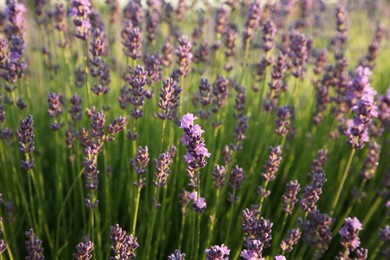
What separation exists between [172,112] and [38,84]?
2.93 metres

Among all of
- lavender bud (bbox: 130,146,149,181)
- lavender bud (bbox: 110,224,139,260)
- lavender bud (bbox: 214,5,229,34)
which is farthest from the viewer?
lavender bud (bbox: 214,5,229,34)

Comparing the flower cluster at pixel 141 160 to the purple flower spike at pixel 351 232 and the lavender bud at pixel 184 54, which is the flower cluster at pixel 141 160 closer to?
the lavender bud at pixel 184 54

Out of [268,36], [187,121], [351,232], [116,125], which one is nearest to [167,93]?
[116,125]

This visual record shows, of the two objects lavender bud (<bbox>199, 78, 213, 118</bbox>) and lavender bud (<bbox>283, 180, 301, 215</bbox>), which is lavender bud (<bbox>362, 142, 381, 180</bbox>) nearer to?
lavender bud (<bbox>283, 180, 301, 215</bbox>)

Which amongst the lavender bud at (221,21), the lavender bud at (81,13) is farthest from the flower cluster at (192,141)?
the lavender bud at (221,21)

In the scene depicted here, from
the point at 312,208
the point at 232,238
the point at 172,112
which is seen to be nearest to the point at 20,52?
the point at 172,112

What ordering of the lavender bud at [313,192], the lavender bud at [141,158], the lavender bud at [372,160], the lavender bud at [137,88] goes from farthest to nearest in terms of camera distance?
the lavender bud at [372,160], the lavender bud at [137,88], the lavender bud at [313,192], the lavender bud at [141,158]

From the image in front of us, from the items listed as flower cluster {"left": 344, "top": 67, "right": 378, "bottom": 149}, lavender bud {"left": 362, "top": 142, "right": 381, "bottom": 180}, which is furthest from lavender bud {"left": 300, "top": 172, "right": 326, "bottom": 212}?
Answer: lavender bud {"left": 362, "top": 142, "right": 381, "bottom": 180}

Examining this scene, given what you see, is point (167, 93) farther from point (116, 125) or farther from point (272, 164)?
point (272, 164)

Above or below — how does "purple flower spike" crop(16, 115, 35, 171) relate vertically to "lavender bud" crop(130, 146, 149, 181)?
above

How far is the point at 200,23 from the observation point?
390 centimetres

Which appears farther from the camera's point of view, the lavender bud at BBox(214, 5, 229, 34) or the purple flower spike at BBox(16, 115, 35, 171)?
the lavender bud at BBox(214, 5, 229, 34)

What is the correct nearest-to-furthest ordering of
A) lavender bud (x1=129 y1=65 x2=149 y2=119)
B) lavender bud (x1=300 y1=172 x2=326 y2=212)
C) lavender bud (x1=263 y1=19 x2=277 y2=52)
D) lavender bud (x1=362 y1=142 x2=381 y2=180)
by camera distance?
1. lavender bud (x1=300 y1=172 x2=326 y2=212)
2. lavender bud (x1=129 y1=65 x2=149 y2=119)
3. lavender bud (x1=362 y1=142 x2=381 y2=180)
4. lavender bud (x1=263 y1=19 x2=277 y2=52)

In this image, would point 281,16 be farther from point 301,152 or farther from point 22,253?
point 22,253
